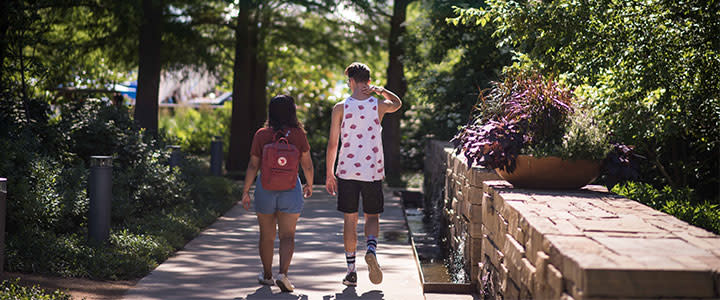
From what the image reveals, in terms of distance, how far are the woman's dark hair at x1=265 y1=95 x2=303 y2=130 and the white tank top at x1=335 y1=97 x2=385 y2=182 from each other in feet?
1.54

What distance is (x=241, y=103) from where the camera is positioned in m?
19.7

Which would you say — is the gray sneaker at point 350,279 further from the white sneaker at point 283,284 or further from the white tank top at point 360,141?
the white tank top at point 360,141

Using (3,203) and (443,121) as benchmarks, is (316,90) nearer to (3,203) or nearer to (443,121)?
(443,121)

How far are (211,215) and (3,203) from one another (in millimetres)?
5105

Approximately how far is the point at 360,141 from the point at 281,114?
2.31 feet

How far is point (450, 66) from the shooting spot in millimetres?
15594

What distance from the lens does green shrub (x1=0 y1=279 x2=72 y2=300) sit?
5191 mm

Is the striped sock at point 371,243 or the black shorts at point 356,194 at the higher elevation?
the black shorts at point 356,194

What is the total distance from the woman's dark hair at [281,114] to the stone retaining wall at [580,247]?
159cm

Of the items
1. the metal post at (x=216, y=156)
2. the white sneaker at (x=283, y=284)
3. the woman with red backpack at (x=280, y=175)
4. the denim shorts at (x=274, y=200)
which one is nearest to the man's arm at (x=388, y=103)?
the woman with red backpack at (x=280, y=175)

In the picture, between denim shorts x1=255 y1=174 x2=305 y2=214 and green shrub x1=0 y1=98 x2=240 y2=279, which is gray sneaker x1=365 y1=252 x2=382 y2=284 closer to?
denim shorts x1=255 y1=174 x2=305 y2=214

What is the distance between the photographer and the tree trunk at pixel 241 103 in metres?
Result: 19.1

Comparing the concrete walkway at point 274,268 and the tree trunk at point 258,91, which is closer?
the concrete walkway at point 274,268

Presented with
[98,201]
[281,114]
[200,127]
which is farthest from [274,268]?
[200,127]
